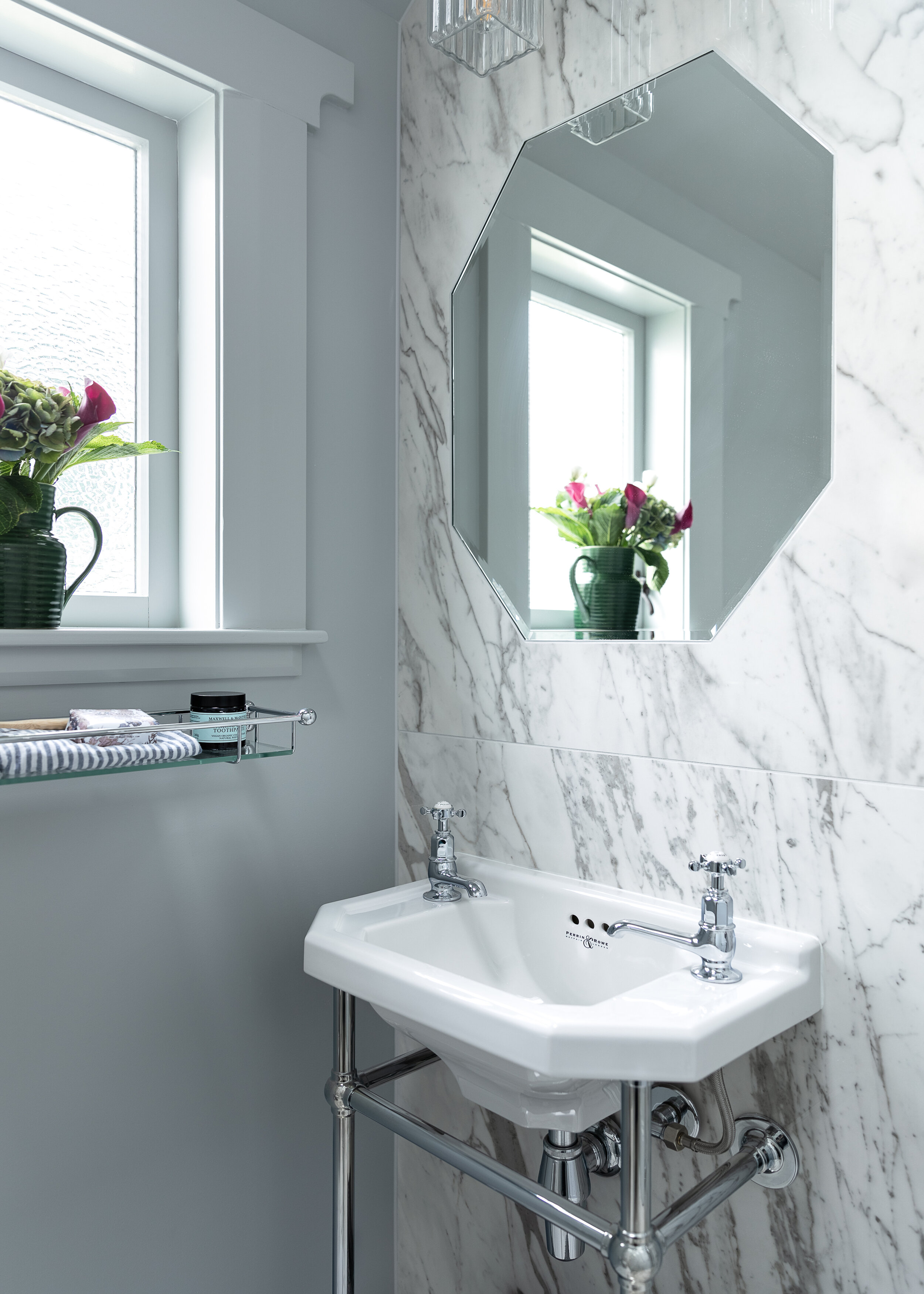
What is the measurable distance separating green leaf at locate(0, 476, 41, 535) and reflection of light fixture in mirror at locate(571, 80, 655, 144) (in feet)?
2.95

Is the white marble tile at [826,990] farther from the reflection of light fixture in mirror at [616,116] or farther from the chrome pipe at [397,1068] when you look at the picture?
the reflection of light fixture in mirror at [616,116]

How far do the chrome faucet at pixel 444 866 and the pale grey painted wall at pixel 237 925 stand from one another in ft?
0.69

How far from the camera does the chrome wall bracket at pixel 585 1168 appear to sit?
909 millimetres

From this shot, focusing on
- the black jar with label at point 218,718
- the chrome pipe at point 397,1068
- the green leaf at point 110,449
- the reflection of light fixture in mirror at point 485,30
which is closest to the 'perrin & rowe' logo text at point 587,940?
the chrome pipe at point 397,1068

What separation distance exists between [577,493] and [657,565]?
176 millimetres

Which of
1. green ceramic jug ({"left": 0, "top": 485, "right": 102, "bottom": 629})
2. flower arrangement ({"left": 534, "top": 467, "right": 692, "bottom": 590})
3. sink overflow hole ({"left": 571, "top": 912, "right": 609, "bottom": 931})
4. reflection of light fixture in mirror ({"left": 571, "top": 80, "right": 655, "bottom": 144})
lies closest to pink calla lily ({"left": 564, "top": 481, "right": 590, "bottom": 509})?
flower arrangement ({"left": 534, "top": 467, "right": 692, "bottom": 590})

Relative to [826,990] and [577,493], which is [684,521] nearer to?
[577,493]

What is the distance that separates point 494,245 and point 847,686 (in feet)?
2.83

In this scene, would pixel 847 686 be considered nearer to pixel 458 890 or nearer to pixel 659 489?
pixel 659 489

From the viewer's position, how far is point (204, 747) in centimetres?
116

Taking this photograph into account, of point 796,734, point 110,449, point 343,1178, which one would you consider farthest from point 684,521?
point 343,1178

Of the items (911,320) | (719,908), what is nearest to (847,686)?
(719,908)

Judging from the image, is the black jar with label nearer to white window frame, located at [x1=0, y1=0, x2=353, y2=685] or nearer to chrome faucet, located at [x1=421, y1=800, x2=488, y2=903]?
white window frame, located at [x1=0, y1=0, x2=353, y2=685]

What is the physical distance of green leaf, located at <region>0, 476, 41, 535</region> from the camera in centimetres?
109
